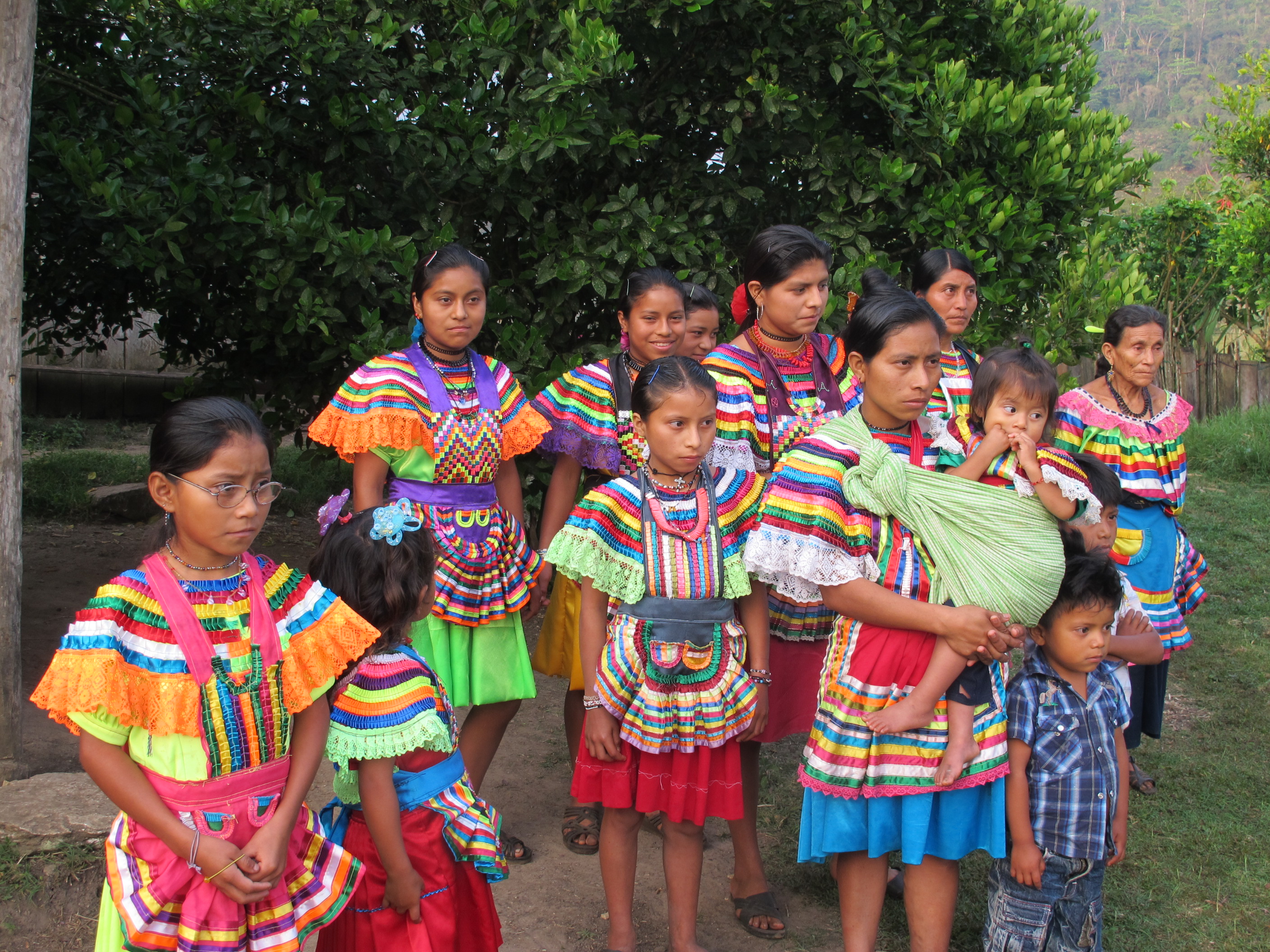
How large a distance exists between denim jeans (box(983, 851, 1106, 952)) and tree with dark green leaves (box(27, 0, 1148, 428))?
252 cm

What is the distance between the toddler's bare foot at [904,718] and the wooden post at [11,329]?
109 inches

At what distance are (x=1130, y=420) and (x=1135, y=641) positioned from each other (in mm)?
1178

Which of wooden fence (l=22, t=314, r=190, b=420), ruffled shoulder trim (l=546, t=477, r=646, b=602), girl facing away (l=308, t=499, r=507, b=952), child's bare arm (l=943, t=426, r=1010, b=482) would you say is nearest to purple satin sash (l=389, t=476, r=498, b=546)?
ruffled shoulder trim (l=546, t=477, r=646, b=602)

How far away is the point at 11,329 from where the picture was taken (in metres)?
3.51

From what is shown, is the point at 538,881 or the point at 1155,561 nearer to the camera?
the point at 538,881

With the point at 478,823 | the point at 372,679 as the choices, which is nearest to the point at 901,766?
the point at 478,823

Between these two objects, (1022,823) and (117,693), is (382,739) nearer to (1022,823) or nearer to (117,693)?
(117,693)

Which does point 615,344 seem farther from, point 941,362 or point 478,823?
point 478,823

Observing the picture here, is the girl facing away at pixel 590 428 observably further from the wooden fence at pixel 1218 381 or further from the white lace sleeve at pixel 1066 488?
the wooden fence at pixel 1218 381

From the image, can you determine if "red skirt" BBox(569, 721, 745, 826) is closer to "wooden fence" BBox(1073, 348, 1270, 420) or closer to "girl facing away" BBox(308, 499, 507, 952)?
"girl facing away" BBox(308, 499, 507, 952)

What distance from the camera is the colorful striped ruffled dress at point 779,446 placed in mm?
3260

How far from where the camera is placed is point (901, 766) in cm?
255

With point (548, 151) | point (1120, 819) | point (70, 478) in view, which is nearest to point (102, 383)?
point (70, 478)

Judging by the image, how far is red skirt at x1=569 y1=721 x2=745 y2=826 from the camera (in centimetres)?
286
